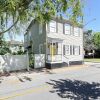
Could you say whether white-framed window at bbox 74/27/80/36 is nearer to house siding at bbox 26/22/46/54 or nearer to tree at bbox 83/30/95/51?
house siding at bbox 26/22/46/54

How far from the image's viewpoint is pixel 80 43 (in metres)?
29.5

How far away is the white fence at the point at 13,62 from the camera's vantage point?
18.9 metres

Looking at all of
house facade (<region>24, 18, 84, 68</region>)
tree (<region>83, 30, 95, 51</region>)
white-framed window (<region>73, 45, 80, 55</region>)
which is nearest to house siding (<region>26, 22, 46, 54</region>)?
house facade (<region>24, 18, 84, 68</region>)

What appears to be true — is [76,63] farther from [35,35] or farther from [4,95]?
[4,95]

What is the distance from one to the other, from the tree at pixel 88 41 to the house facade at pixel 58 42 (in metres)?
25.4

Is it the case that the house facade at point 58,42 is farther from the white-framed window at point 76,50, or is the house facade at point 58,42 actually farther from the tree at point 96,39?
the tree at point 96,39

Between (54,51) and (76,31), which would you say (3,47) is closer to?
(54,51)

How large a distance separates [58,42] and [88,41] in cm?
3325

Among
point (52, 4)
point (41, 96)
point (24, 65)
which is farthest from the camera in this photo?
point (24, 65)

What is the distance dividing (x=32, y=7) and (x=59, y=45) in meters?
9.58

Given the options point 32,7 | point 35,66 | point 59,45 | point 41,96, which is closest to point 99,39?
point 59,45

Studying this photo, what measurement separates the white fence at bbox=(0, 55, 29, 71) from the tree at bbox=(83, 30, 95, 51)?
35783mm

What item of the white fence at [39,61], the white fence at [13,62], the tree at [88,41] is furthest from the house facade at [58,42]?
the tree at [88,41]

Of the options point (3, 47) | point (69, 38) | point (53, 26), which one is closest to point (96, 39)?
point (69, 38)
